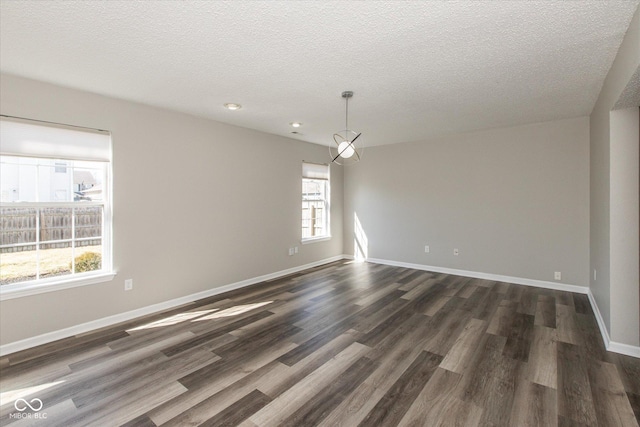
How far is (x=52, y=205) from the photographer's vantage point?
304 centimetres

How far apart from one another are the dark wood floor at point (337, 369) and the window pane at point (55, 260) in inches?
28.1

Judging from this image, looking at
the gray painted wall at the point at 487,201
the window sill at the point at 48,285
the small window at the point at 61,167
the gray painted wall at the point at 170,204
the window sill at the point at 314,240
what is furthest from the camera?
the window sill at the point at 314,240

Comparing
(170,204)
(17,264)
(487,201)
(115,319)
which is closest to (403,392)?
(115,319)

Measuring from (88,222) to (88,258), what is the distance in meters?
0.40

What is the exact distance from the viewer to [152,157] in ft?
12.2

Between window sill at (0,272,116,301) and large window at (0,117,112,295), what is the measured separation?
0.04ft

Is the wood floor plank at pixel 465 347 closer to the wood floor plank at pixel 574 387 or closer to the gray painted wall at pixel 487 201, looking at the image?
the wood floor plank at pixel 574 387

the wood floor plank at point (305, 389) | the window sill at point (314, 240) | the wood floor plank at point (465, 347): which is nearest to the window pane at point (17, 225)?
the wood floor plank at point (305, 389)

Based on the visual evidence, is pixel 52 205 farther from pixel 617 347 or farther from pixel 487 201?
pixel 487 201

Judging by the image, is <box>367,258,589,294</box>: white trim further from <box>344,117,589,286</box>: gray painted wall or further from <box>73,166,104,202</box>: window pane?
<box>73,166,104,202</box>: window pane

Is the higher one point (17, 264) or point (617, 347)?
point (17, 264)

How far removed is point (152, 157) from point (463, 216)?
499 cm

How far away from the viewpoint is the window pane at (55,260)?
9.98ft

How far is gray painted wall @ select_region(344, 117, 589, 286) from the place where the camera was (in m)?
4.41
